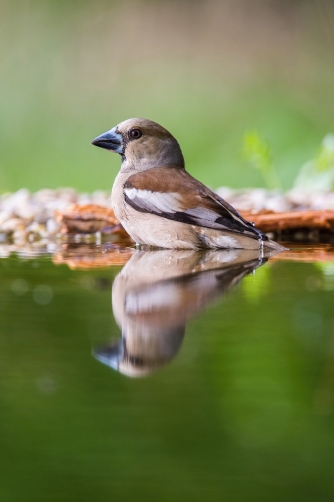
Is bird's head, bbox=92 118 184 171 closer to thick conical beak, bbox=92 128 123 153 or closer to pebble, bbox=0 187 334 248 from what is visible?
thick conical beak, bbox=92 128 123 153

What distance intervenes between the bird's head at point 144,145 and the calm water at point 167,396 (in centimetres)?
167

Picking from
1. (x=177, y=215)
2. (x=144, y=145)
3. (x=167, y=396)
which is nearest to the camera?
(x=167, y=396)

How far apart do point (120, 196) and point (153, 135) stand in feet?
1.35

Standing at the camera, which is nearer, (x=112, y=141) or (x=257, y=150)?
(x=112, y=141)

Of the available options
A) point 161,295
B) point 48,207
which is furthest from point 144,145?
point 161,295

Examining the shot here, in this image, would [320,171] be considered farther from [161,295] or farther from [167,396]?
[167,396]

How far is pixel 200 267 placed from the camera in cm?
244

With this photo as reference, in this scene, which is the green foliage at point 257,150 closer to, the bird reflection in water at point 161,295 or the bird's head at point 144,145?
the bird's head at point 144,145

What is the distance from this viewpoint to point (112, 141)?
353 cm

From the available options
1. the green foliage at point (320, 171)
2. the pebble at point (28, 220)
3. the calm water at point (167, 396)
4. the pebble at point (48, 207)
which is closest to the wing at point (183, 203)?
the pebble at point (48, 207)

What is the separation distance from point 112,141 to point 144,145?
162 mm

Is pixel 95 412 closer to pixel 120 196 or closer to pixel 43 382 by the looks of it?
pixel 43 382

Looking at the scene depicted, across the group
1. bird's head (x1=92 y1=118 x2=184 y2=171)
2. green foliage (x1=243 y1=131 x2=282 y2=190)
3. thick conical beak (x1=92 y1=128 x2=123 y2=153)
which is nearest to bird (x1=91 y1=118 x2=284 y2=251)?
bird's head (x1=92 y1=118 x2=184 y2=171)

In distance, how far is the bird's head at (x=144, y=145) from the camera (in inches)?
137
